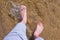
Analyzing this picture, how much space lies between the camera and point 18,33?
70.1 inches

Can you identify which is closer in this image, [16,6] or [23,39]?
[23,39]

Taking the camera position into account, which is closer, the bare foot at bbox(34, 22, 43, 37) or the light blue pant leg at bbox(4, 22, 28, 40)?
the light blue pant leg at bbox(4, 22, 28, 40)

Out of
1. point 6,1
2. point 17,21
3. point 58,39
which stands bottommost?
point 58,39

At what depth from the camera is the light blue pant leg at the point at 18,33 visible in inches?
69.1

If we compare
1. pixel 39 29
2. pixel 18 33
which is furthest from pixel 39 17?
pixel 18 33

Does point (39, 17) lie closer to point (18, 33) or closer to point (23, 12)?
point (23, 12)

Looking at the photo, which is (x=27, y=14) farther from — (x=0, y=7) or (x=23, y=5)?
(x=0, y=7)

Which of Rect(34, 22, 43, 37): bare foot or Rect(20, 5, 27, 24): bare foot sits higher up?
Rect(20, 5, 27, 24): bare foot

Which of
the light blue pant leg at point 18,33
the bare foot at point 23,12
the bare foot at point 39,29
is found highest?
the bare foot at point 23,12

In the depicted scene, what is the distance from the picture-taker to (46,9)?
1.99 m

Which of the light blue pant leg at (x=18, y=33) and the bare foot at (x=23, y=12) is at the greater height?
the bare foot at (x=23, y=12)

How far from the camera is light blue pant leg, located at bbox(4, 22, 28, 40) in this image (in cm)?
175

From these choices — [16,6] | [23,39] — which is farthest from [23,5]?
[23,39]

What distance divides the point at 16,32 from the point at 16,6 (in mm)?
297
